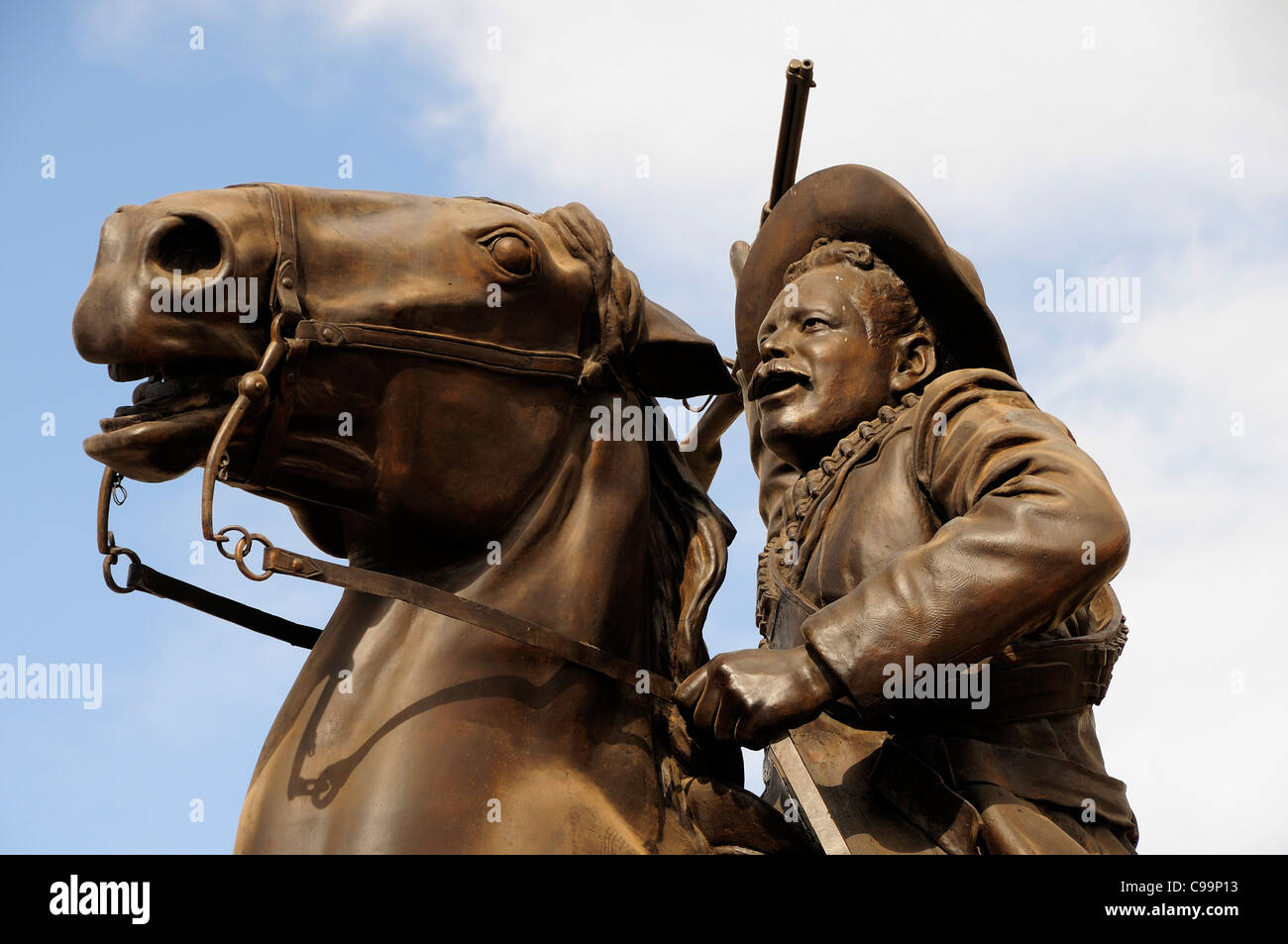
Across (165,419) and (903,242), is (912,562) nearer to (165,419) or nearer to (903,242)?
(903,242)

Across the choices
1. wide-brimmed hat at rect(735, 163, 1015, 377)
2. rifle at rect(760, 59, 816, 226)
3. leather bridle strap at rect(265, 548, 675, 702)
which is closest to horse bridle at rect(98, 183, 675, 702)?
leather bridle strap at rect(265, 548, 675, 702)

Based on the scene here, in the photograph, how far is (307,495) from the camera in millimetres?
3193

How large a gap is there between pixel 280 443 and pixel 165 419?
8.6 inches

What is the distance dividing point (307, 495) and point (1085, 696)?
5.70 ft

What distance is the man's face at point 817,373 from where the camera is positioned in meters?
3.68

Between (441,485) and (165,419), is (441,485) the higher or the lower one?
the lower one

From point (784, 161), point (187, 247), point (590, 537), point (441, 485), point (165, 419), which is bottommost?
point (590, 537)

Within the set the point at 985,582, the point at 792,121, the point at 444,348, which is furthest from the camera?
the point at 792,121

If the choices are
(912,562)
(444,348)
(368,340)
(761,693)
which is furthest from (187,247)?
(912,562)

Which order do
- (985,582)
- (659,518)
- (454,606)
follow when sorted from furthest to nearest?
(659,518) < (454,606) < (985,582)

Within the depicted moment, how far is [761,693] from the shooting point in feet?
9.72

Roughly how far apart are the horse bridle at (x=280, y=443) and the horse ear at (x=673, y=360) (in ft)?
0.92

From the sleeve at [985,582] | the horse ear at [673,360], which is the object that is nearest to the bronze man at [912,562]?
the sleeve at [985,582]
